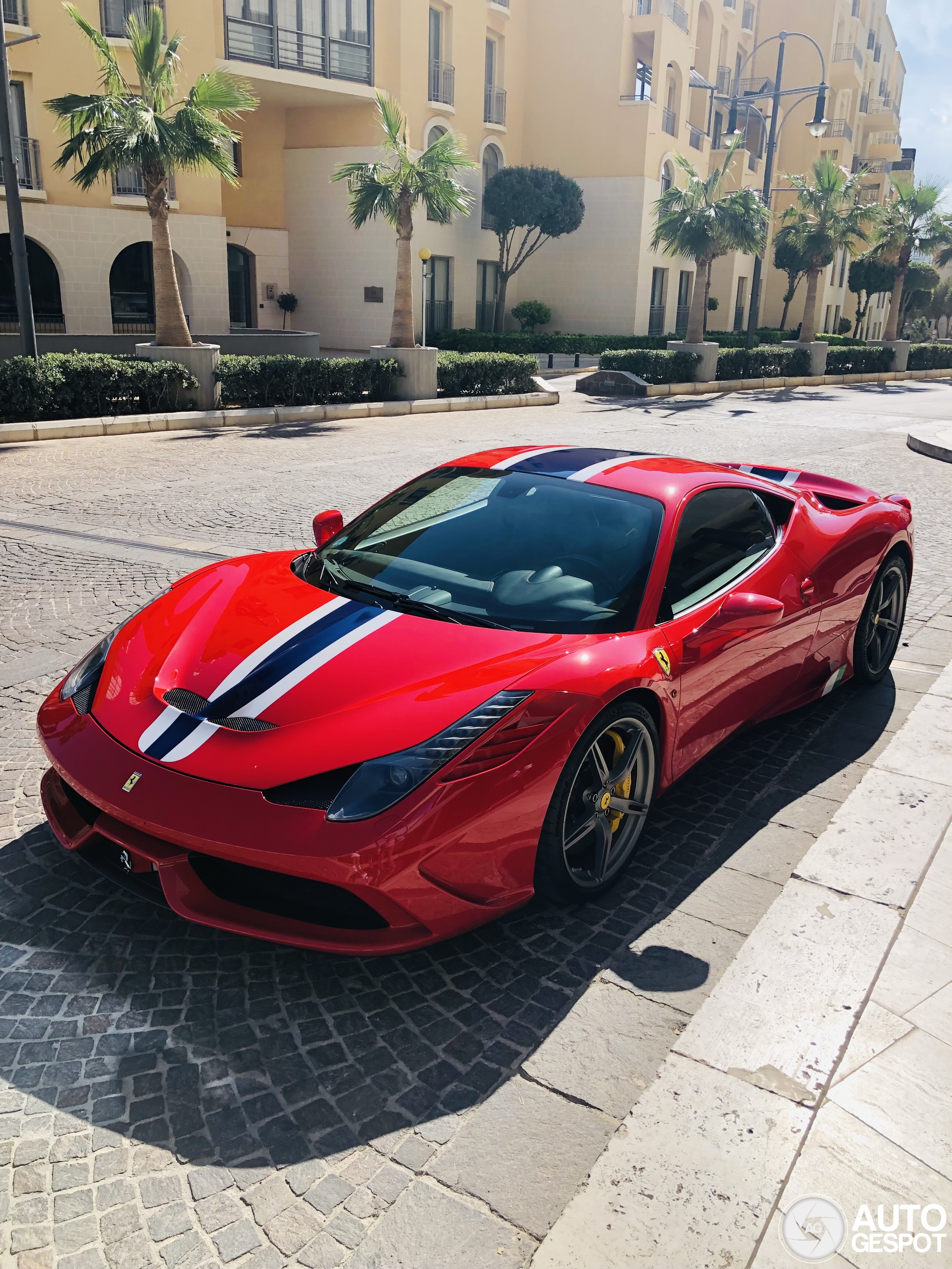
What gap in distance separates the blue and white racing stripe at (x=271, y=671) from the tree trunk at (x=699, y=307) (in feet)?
93.5

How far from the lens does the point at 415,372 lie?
21844 millimetres

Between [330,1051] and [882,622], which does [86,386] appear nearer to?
[882,622]

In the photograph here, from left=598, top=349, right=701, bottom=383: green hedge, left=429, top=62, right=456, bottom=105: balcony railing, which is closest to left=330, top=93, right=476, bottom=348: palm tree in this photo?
left=598, top=349, right=701, bottom=383: green hedge

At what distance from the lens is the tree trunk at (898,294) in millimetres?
42281

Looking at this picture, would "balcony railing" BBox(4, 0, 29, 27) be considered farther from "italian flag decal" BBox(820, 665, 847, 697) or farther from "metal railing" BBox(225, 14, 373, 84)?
"italian flag decal" BBox(820, 665, 847, 697)

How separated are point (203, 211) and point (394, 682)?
88.0 ft

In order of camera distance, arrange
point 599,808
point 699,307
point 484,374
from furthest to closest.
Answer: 1. point 699,307
2. point 484,374
3. point 599,808

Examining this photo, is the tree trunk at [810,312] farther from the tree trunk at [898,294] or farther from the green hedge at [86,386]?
the green hedge at [86,386]

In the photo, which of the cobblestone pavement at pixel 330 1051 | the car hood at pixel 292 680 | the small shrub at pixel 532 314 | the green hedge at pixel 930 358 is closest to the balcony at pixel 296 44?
the small shrub at pixel 532 314

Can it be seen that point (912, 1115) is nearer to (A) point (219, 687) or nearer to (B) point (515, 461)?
(A) point (219, 687)

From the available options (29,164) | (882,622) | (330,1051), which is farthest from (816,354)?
(330,1051)

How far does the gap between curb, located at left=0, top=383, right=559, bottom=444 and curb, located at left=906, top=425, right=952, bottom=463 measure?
337 inches

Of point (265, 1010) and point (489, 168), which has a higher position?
point (489, 168)

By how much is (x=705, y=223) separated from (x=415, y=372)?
44.6ft
